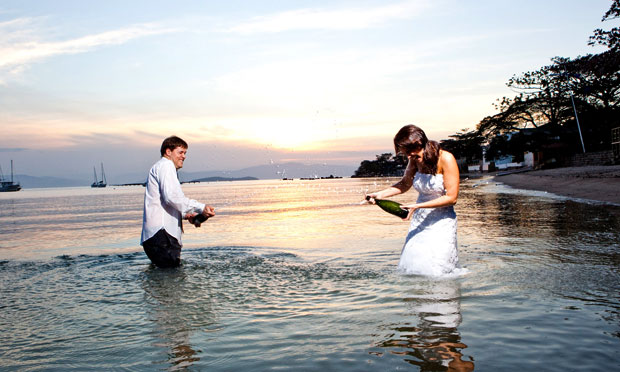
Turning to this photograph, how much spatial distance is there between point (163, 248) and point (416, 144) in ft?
15.3

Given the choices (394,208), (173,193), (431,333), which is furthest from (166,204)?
(431,333)

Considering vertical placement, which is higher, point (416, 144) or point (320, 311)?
point (416, 144)

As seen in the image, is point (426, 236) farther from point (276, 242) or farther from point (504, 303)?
point (276, 242)

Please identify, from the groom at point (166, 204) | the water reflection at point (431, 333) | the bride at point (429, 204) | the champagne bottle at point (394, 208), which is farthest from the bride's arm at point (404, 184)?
the groom at point (166, 204)

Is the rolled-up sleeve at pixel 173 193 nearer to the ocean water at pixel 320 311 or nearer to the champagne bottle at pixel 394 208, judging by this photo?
the ocean water at pixel 320 311

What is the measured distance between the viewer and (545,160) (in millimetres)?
61969

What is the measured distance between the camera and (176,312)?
568 cm

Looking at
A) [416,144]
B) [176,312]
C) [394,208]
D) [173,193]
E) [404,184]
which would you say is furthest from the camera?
[173,193]

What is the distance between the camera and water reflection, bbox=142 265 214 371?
4219 millimetres

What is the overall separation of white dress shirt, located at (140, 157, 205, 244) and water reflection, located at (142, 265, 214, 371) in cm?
79

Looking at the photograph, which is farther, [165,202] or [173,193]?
[165,202]

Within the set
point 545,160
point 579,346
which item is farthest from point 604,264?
point 545,160

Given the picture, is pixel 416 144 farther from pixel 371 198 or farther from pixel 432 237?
pixel 432 237

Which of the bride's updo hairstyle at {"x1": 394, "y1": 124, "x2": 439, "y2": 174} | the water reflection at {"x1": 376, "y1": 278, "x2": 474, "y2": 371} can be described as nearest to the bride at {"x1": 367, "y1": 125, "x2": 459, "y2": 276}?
the bride's updo hairstyle at {"x1": 394, "y1": 124, "x2": 439, "y2": 174}
